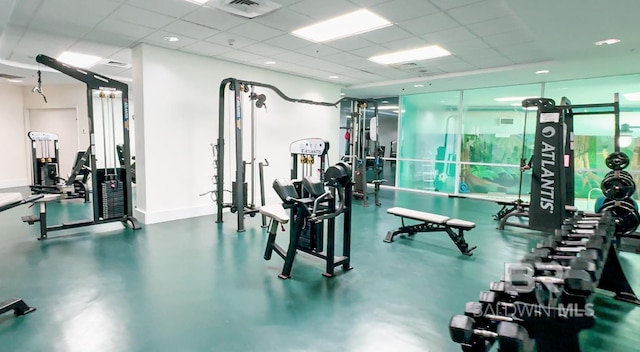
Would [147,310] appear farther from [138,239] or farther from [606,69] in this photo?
[606,69]

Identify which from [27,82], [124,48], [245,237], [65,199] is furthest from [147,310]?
[27,82]

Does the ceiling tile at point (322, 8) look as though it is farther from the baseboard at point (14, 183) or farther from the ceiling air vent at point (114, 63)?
the baseboard at point (14, 183)

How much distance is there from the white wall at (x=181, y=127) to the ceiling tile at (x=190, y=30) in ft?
Result: 3.06

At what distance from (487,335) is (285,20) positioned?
3843 millimetres

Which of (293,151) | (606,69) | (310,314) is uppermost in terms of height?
(606,69)

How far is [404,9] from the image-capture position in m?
3.71

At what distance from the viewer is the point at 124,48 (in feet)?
18.0

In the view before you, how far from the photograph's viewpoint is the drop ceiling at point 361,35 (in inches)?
143

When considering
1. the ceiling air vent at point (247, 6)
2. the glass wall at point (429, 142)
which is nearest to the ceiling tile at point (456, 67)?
the glass wall at point (429, 142)

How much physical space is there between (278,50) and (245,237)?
9.69 ft

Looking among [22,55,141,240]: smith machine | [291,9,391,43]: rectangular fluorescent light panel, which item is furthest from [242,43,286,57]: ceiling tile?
[22,55,141,240]: smith machine

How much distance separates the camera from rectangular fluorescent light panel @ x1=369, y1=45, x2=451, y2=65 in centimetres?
531

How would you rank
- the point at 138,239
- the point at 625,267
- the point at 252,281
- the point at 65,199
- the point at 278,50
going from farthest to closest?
the point at 65,199
the point at 278,50
the point at 138,239
the point at 625,267
the point at 252,281

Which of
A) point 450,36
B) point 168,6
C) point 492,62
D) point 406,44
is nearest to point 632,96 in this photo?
point 492,62
